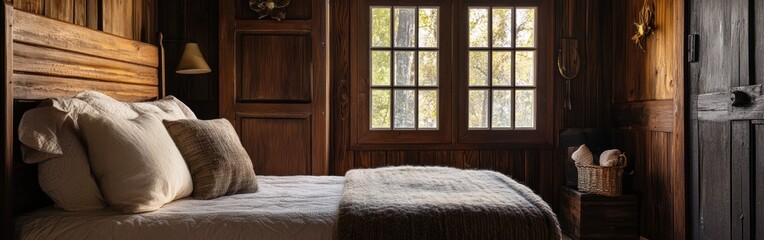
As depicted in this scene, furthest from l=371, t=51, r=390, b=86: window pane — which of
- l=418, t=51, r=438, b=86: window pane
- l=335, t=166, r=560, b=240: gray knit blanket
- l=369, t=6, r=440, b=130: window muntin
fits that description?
l=335, t=166, r=560, b=240: gray knit blanket

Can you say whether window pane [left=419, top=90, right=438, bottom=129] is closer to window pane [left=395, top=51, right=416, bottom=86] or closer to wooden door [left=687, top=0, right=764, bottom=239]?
window pane [left=395, top=51, right=416, bottom=86]

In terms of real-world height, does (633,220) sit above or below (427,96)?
below

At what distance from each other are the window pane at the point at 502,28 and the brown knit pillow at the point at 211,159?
2456 mm

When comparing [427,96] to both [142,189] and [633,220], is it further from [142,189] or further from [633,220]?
[142,189]

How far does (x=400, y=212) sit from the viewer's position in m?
1.86

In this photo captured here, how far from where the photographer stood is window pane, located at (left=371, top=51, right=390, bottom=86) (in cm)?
436

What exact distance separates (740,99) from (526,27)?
1.95m

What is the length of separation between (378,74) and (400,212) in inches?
102

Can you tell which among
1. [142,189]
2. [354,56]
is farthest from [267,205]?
[354,56]

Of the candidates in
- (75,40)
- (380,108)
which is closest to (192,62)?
(75,40)

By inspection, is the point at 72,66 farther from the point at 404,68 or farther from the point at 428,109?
the point at 428,109

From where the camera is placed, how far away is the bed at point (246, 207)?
183cm

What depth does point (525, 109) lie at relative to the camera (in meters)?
4.41

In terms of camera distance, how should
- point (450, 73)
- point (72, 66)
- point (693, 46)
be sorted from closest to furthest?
point (72, 66) < point (693, 46) < point (450, 73)
